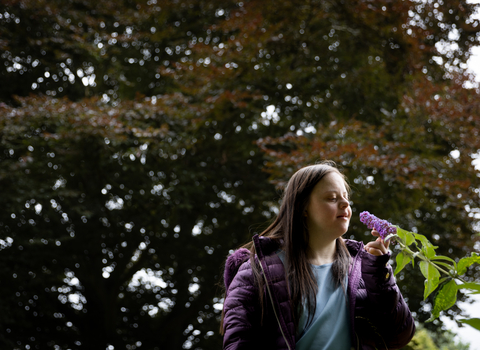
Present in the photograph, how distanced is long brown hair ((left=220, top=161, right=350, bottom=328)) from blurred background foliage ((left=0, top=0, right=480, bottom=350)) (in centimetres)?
304

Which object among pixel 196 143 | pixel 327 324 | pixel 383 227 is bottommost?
pixel 327 324

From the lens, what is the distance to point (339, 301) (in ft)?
5.10

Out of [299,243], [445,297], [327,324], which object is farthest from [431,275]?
[299,243]

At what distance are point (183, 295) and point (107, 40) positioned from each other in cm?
425

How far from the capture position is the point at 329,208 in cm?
163

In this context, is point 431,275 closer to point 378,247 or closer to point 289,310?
point 378,247

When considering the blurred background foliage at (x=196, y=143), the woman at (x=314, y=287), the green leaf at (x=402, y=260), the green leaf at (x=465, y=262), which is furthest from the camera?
the blurred background foliage at (x=196, y=143)

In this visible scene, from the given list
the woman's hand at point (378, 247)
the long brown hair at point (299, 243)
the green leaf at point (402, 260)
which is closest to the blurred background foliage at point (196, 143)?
the long brown hair at point (299, 243)

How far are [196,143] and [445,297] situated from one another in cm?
512

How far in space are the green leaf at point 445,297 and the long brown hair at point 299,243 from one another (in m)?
0.36

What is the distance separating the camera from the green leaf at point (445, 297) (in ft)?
4.13

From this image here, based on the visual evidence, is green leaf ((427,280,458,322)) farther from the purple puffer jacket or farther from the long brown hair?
→ the long brown hair

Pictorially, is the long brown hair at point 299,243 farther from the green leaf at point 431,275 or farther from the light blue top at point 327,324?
the green leaf at point 431,275

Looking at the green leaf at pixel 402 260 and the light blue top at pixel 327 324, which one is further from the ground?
the green leaf at pixel 402 260
